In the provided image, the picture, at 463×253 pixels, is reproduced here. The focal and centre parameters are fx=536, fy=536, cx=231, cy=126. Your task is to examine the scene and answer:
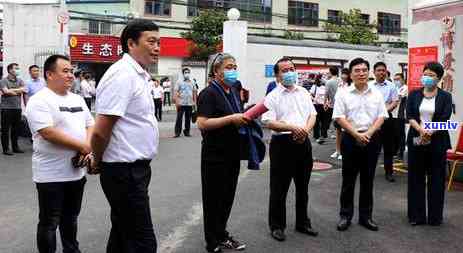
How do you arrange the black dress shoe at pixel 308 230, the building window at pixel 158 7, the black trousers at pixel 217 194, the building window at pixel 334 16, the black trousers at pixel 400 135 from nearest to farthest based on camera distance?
1. the black trousers at pixel 217 194
2. the black dress shoe at pixel 308 230
3. the black trousers at pixel 400 135
4. the building window at pixel 158 7
5. the building window at pixel 334 16

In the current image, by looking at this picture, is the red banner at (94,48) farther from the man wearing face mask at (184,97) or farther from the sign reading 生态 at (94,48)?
the man wearing face mask at (184,97)

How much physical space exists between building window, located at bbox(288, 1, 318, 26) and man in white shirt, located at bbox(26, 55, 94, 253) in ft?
135

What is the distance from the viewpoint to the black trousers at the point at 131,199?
3.31 metres

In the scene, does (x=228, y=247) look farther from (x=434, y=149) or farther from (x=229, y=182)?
(x=434, y=149)

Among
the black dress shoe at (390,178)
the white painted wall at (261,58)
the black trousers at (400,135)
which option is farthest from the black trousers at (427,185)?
the white painted wall at (261,58)

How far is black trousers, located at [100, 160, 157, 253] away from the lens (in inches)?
130

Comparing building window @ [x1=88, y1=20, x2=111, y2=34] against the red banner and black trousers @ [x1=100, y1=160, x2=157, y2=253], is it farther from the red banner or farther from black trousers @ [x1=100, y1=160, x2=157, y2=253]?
black trousers @ [x1=100, y1=160, x2=157, y2=253]

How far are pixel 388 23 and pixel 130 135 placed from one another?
5074 cm

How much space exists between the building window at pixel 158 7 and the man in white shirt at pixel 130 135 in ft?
113

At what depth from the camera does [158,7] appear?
3781 centimetres

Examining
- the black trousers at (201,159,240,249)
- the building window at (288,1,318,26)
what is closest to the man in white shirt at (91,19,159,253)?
the black trousers at (201,159,240,249)

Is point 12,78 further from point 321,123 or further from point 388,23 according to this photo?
point 388,23

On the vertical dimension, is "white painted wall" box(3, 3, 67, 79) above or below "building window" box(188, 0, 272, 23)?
below

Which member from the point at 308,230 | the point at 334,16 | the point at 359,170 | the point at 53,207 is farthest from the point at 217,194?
the point at 334,16
